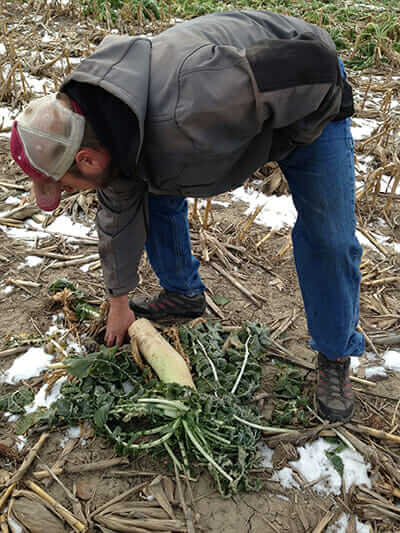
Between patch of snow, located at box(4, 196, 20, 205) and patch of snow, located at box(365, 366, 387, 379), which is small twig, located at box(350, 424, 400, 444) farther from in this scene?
patch of snow, located at box(4, 196, 20, 205)

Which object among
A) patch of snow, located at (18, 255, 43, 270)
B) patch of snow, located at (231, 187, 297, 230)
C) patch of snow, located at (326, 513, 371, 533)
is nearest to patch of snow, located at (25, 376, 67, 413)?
patch of snow, located at (18, 255, 43, 270)

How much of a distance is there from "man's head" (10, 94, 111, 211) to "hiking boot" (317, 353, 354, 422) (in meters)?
1.41

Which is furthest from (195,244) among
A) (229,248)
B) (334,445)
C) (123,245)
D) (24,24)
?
(24,24)

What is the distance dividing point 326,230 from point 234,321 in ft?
3.60

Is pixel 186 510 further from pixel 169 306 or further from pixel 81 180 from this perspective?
pixel 81 180

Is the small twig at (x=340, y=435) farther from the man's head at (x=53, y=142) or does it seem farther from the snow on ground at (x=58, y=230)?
the snow on ground at (x=58, y=230)

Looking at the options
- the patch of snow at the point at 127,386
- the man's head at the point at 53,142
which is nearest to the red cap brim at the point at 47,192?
the man's head at the point at 53,142

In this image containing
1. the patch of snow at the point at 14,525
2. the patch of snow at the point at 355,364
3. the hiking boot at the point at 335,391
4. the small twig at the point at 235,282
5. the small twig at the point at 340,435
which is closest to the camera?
the patch of snow at the point at 14,525

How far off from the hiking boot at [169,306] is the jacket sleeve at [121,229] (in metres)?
0.57

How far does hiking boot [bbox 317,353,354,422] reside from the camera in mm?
2193

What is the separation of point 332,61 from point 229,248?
6.48 ft

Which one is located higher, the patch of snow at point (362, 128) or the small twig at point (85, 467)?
the patch of snow at point (362, 128)

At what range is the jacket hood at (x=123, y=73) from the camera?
1.39m

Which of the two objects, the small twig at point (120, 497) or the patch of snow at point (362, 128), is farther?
the patch of snow at point (362, 128)
